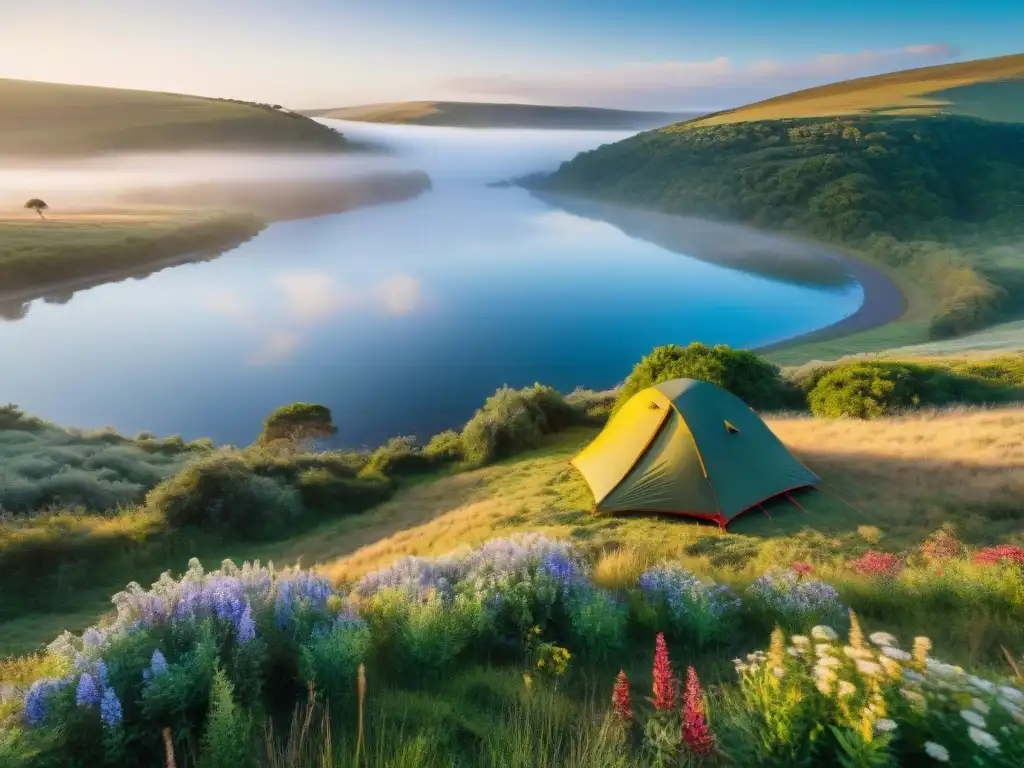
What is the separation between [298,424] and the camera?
106 feet

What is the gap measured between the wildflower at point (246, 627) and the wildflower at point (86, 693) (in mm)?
927

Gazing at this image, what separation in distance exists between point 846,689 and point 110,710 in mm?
4050

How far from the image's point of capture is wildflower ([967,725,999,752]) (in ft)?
10.8

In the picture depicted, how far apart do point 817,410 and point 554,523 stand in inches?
571

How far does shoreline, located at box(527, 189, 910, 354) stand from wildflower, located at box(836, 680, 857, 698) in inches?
1953

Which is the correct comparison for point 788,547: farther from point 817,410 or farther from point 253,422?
point 253,422

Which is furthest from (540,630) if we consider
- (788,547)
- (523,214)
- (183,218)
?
(523,214)

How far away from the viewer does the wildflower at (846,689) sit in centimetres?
365

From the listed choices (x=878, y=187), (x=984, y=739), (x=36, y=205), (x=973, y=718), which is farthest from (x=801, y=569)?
(x=878, y=187)

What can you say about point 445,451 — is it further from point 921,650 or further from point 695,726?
point 921,650

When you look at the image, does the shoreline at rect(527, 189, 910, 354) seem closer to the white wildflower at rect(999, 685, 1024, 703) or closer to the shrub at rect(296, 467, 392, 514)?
the shrub at rect(296, 467, 392, 514)

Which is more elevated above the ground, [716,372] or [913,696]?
[913,696]

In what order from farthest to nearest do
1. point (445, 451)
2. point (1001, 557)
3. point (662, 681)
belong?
point (445, 451) → point (1001, 557) → point (662, 681)

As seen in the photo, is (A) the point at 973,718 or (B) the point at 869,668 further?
(B) the point at 869,668
